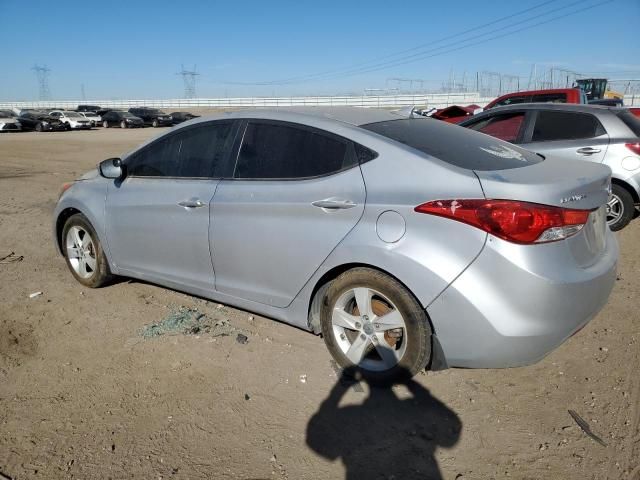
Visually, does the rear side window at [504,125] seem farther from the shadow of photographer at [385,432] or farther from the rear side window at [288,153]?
the shadow of photographer at [385,432]

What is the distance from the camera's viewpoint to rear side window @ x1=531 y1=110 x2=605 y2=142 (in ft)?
20.0

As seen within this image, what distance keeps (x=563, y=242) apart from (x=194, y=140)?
8.54ft

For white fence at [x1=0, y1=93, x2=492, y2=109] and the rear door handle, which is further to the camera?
white fence at [x1=0, y1=93, x2=492, y2=109]

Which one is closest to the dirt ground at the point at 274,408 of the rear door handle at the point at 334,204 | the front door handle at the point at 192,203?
the front door handle at the point at 192,203

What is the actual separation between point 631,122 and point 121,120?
129ft

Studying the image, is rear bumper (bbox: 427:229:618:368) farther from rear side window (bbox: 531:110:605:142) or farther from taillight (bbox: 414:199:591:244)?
rear side window (bbox: 531:110:605:142)

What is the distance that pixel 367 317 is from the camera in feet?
9.52

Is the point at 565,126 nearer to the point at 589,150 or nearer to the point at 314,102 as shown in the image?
the point at 589,150

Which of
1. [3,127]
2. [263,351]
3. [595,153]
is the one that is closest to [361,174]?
[263,351]

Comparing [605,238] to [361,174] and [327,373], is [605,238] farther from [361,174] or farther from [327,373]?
[327,373]

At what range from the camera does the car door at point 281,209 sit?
9.52ft

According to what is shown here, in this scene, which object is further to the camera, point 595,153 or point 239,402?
point 595,153

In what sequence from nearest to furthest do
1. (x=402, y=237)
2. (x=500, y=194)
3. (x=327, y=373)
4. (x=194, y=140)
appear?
(x=500, y=194), (x=402, y=237), (x=327, y=373), (x=194, y=140)

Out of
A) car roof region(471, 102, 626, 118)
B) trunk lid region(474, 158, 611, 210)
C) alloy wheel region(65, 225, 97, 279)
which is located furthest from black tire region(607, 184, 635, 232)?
alloy wheel region(65, 225, 97, 279)
